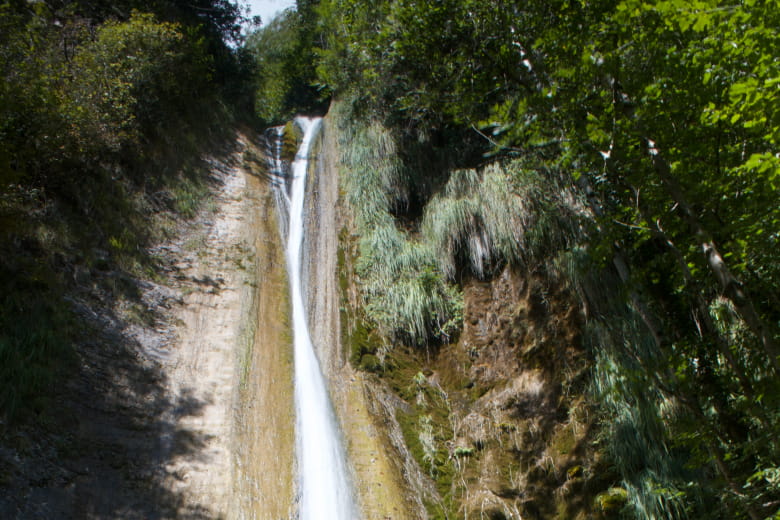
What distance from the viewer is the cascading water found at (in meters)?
5.57

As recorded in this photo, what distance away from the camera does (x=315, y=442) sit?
20.6 feet

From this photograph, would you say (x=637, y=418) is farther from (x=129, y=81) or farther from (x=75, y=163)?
(x=129, y=81)

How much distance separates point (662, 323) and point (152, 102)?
36.6 ft

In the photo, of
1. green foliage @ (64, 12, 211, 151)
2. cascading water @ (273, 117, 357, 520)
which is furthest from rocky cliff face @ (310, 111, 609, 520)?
green foliage @ (64, 12, 211, 151)

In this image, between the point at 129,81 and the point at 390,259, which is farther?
the point at 129,81

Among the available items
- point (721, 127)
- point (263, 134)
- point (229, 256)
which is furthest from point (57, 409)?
point (263, 134)

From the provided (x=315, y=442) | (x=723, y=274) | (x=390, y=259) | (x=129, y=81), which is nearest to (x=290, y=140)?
(x=129, y=81)

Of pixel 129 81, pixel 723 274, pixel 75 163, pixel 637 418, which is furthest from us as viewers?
pixel 129 81

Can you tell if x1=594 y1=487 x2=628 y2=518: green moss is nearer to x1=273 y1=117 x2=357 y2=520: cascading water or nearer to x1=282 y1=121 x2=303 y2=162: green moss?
x1=273 y1=117 x2=357 y2=520: cascading water

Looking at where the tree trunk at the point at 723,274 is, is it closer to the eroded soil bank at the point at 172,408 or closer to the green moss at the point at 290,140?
the eroded soil bank at the point at 172,408

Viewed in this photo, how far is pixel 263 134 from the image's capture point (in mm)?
17172

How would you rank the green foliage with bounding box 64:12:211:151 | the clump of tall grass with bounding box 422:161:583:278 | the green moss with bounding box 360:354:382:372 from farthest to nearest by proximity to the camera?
1. the green foliage with bounding box 64:12:211:151
2. the clump of tall grass with bounding box 422:161:583:278
3. the green moss with bounding box 360:354:382:372

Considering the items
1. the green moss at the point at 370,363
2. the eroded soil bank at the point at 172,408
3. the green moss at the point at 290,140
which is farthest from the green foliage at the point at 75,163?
the green moss at the point at 370,363

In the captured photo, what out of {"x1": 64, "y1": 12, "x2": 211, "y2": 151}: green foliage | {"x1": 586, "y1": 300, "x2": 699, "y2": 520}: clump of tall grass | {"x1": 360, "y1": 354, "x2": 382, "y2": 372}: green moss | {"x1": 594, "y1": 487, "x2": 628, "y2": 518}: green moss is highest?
{"x1": 64, "y1": 12, "x2": 211, "y2": 151}: green foliage
